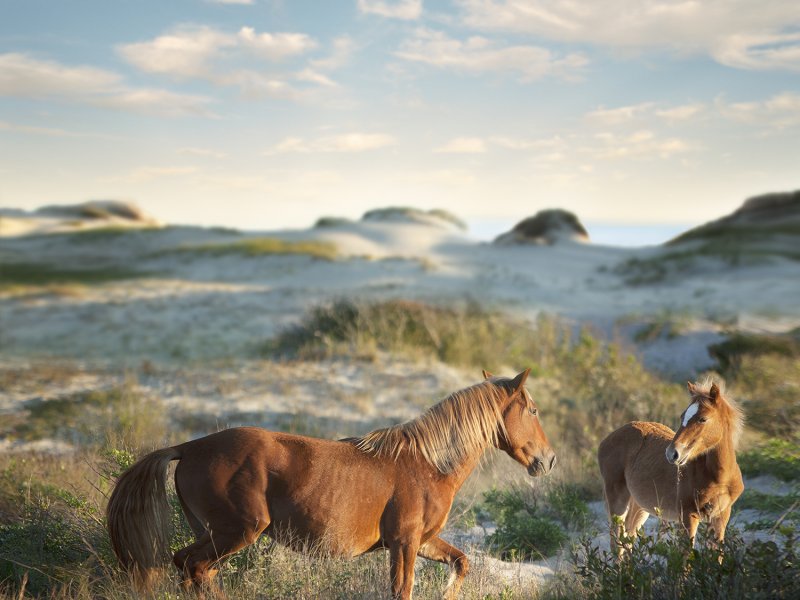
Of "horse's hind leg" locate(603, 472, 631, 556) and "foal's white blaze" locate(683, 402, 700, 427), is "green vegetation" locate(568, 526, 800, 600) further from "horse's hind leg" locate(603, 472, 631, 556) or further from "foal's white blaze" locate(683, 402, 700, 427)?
"horse's hind leg" locate(603, 472, 631, 556)

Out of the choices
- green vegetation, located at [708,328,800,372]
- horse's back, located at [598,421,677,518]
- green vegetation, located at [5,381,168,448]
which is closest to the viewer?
horse's back, located at [598,421,677,518]

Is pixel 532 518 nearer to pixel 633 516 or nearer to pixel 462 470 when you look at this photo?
pixel 633 516

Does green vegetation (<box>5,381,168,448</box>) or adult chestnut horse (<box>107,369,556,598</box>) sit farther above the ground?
adult chestnut horse (<box>107,369,556,598</box>)

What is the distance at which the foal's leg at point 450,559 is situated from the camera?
189 inches

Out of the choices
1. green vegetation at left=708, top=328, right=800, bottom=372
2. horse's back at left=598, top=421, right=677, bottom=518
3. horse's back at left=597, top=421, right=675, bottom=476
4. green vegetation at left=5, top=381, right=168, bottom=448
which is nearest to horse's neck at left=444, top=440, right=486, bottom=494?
horse's back at left=598, top=421, right=677, bottom=518

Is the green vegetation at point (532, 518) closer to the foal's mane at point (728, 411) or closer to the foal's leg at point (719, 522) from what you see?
the foal's leg at point (719, 522)

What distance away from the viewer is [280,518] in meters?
4.32

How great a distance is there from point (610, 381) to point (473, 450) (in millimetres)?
7783

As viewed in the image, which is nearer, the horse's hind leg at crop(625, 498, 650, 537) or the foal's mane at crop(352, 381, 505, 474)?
the foal's mane at crop(352, 381, 505, 474)

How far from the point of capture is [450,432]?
481 cm

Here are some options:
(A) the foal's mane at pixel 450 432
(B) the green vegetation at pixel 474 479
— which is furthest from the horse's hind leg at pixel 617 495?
(A) the foal's mane at pixel 450 432

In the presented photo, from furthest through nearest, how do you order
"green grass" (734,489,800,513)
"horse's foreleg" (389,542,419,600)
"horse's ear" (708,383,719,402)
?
"green grass" (734,489,800,513) → "horse's ear" (708,383,719,402) → "horse's foreleg" (389,542,419,600)

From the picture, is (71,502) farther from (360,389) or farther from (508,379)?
(360,389)

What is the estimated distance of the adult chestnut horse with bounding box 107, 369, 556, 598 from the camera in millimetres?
4195
